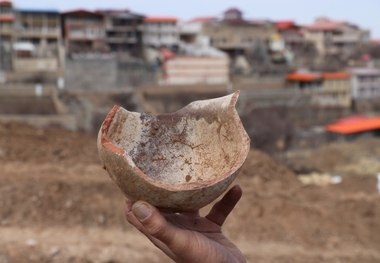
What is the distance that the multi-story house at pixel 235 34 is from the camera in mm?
49375

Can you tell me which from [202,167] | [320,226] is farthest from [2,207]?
[202,167]

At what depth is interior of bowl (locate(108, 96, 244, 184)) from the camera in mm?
3158

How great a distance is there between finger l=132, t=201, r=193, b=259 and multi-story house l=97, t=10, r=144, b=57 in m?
39.8

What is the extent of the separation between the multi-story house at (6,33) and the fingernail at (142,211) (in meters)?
34.7

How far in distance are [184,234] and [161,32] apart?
44172mm

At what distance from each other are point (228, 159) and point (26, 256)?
504 centimetres

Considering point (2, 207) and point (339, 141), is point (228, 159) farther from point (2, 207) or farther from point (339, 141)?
point (339, 141)

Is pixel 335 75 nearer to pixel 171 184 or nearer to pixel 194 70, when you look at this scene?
pixel 194 70

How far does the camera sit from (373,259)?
8.57m

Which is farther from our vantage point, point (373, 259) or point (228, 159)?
point (373, 259)

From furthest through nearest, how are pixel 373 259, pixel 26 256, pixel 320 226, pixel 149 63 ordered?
pixel 149 63, pixel 320 226, pixel 373 259, pixel 26 256

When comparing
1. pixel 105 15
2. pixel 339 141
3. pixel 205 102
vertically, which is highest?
pixel 205 102

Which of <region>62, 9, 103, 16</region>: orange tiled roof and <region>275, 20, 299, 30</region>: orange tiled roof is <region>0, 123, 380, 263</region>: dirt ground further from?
<region>275, 20, 299, 30</region>: orange tiled roof

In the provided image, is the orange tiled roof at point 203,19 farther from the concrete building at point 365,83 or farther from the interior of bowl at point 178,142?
the interior of bowl at point 178,142
